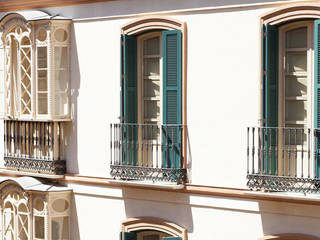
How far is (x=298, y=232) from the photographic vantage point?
44.8 feet

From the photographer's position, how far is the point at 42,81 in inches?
680

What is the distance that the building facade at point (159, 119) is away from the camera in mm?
13812

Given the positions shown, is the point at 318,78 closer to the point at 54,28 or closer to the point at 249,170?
the point at 249,170

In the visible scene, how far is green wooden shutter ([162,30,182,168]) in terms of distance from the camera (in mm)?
15078

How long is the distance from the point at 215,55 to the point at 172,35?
918 millimetres

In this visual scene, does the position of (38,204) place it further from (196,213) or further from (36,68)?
(196,213)

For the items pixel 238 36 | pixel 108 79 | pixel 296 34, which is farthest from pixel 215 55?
pixel 108 79

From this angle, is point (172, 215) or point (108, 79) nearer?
point (172, 215)

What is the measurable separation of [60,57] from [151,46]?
2.19 meters

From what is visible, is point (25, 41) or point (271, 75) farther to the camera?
point (25, 41)

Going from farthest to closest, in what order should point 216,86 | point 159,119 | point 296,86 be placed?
point 159,119 → point 216,86 → point 296,86

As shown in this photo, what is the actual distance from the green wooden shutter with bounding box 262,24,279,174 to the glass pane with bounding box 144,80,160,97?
104 inches

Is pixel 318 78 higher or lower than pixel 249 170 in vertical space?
higher

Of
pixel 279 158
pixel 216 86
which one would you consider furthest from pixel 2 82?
pixel 279 158
